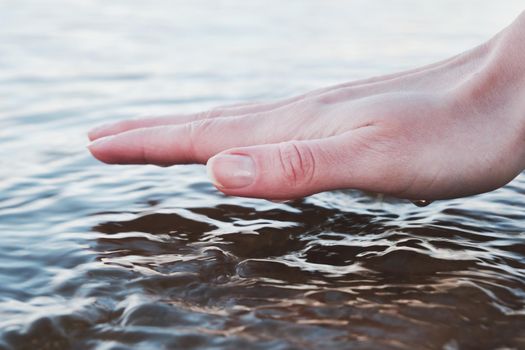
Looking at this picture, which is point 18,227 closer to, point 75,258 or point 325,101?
Answer: point 75,258

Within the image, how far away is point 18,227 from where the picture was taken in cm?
227

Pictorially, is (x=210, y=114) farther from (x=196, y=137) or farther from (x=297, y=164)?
(x=297, y=164)

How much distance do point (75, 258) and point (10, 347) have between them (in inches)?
18.8

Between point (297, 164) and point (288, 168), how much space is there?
28mm

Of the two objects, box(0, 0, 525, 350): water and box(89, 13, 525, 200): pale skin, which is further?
box(89, 13, 525, 200): pale skin

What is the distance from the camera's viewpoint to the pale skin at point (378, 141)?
1.94m

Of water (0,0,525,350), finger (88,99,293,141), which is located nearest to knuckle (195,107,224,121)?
finger (88,99,293,141)

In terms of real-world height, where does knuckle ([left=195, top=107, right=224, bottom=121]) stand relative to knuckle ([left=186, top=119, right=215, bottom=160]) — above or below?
above

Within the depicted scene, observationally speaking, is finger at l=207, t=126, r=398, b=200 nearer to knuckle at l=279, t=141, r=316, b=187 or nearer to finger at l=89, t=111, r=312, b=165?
knuckle at l=279, t=141, r=316, b=187

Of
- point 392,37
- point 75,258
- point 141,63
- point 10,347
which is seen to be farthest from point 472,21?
point 10,347

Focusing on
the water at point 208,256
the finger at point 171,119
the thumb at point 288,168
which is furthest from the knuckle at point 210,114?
the thumb at point 288,168

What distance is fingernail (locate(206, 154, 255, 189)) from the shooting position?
188cm

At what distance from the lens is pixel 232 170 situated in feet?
6.17

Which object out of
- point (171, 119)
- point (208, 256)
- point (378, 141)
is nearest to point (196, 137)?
point (171, 119)
